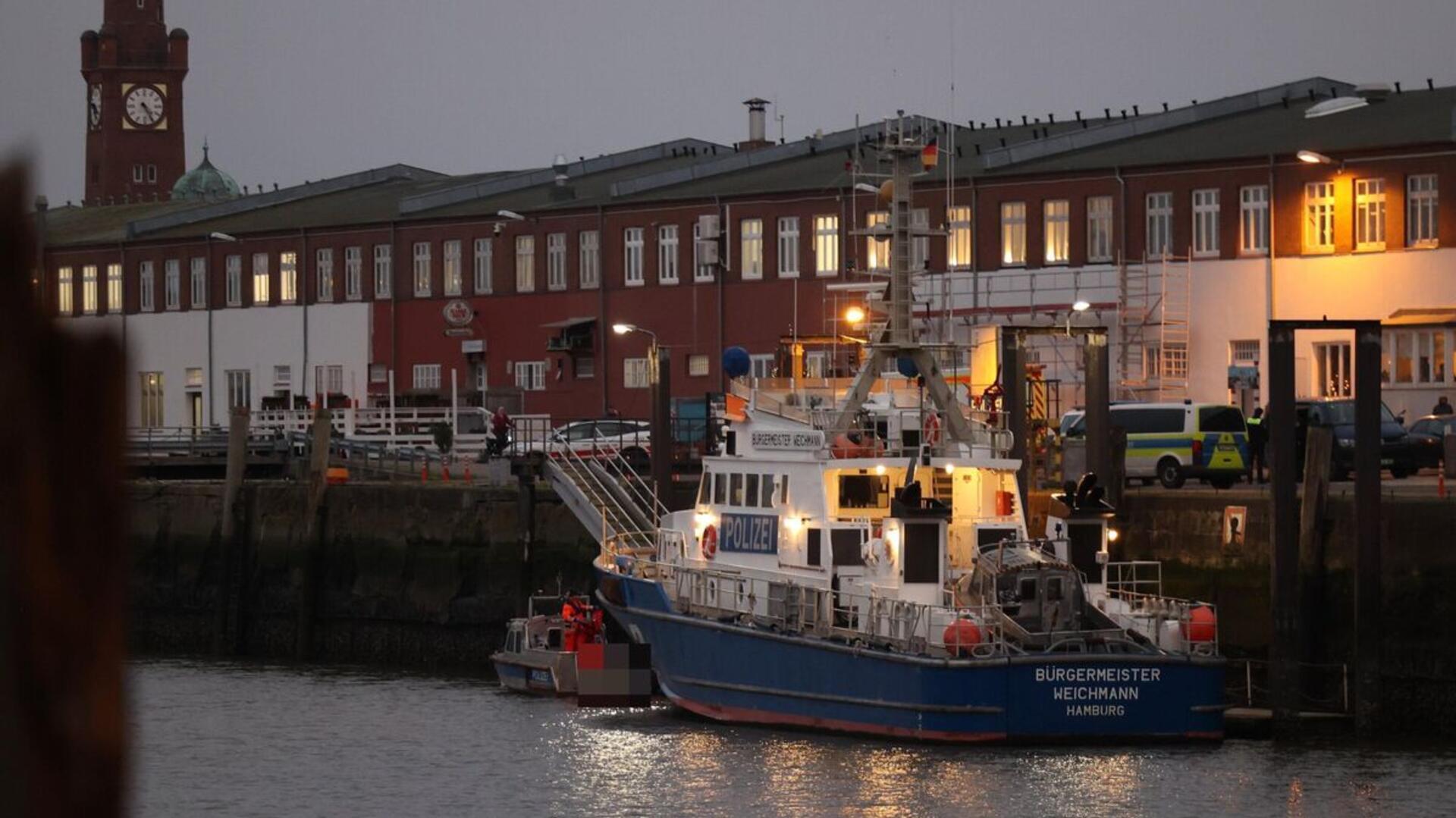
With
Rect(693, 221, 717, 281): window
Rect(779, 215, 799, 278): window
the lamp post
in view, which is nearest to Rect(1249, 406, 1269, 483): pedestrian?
the lamp post

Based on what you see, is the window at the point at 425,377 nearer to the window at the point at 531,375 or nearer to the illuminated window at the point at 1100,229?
the window at the point at 531,375

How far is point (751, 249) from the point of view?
191 feet

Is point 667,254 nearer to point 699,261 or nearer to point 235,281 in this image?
point 699,261

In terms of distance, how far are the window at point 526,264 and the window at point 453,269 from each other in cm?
195

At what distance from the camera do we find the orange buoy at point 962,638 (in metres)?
26.8

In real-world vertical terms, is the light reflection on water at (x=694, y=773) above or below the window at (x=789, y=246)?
below

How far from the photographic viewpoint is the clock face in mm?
129750

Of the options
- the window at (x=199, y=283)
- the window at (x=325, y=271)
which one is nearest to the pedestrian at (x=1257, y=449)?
the window at (x=325, y=271)

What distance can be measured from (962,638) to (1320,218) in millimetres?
25235

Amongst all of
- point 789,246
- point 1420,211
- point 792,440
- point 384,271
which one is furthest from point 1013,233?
point 792,440

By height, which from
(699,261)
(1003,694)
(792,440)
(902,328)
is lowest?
(1003,694)

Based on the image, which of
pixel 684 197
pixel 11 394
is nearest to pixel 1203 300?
pixel 684 197

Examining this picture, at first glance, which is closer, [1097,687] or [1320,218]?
[1097,687]

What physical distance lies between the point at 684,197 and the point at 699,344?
3.88 m
